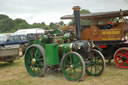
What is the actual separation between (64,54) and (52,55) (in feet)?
1.09

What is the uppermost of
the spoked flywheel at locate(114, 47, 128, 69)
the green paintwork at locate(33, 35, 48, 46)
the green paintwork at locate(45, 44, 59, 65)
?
the green paintwork at locate(33, 35, 48, 46)

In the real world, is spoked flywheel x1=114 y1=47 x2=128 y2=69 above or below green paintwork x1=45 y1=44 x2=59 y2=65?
below

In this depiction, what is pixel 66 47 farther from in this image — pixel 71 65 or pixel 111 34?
pixel 111 34

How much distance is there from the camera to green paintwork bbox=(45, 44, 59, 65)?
467 centimetres

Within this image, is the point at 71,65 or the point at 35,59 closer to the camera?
the point at 71,65

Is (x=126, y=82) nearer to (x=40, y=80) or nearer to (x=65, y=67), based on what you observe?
(x=65, y=67)

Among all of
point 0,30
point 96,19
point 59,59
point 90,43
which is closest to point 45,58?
point 59,59

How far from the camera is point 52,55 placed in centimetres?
467

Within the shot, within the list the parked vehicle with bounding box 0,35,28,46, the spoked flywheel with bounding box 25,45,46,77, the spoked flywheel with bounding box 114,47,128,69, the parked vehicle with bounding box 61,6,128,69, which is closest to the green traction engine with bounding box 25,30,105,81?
the spoked flywheel with bounding box 25,45,46,77

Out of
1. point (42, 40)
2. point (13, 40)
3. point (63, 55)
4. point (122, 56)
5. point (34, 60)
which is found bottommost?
point (122, 56)

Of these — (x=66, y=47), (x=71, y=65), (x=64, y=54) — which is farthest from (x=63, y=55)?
(x=71, y=65)

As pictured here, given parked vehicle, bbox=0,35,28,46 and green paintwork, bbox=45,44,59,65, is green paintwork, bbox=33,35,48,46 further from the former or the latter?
parked vehicle, bbox=0,35,28,46

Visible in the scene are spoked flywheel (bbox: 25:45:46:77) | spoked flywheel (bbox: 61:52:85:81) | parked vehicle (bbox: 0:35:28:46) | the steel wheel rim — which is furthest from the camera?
parked vehicle (bbox: 0:35:28:46)

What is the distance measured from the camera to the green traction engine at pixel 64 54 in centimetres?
448
